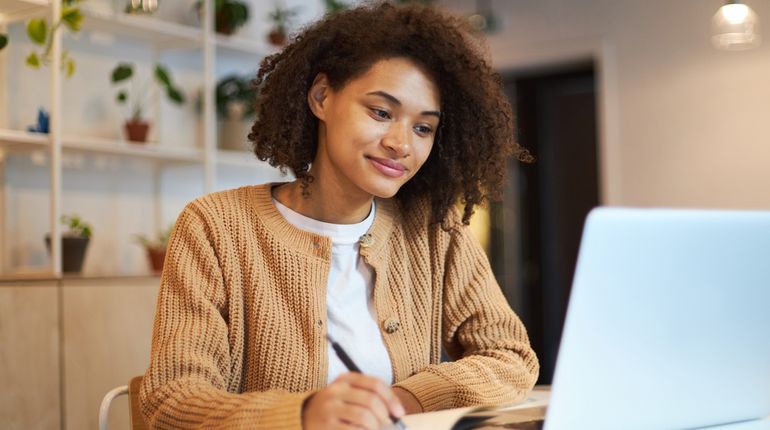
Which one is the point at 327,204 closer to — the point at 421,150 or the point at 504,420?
the point at 421,150

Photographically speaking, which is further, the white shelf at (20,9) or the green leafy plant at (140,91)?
the green leafy plant at (140,91)

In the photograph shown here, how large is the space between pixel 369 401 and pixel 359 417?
2 cm

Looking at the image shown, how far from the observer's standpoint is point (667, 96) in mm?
4633

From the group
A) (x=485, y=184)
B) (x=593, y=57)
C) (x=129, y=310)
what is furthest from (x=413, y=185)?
(x=593, y=57)

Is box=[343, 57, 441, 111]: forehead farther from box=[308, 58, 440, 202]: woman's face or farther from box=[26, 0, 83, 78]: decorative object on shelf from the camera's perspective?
box=[26, 0, 83, 78]: decorative object on shelf

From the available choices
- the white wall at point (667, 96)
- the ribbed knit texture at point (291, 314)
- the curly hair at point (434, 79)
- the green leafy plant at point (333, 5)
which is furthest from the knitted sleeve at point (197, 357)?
the white wall at point (667, 96)

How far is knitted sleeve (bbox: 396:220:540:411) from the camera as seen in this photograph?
4.66ft

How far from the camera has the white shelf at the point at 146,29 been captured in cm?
315

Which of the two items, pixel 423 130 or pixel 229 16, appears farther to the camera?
pixel 229 16

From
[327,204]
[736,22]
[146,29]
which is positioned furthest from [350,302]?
[736,22]

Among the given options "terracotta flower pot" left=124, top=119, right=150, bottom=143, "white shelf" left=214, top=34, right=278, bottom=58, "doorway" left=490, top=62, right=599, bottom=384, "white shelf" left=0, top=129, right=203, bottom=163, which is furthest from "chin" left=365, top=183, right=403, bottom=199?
"doorway" left=490, top=62, right=599, bottom=384

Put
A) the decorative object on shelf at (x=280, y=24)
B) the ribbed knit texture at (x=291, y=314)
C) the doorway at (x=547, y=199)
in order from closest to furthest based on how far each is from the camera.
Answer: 1. the ribbed knit texture at (x=291, y=314)
2. the decorative object on shelf at (x=280, y=24)
3. the doorway at (x=547, y=199)

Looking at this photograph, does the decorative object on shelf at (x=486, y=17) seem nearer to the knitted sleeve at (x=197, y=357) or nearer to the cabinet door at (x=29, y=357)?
the cabinet door at (x=29, y=357)

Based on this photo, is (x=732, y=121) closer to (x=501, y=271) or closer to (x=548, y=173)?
(x=548, y=173)
